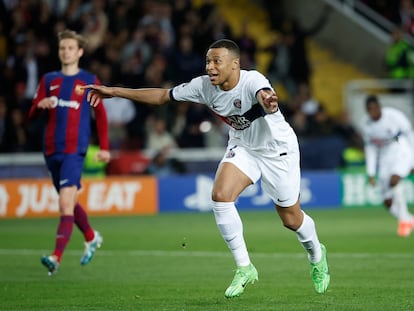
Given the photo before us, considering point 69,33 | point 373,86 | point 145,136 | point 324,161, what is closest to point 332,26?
point 373,86

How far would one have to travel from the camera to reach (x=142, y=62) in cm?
2281

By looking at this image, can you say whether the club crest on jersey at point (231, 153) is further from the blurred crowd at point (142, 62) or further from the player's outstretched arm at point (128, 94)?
the blurred crowd at point (142, 62)

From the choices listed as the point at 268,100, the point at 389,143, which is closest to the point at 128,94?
the point at 268,100

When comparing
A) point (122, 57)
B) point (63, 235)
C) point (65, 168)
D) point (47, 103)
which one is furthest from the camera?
point (122, 57)

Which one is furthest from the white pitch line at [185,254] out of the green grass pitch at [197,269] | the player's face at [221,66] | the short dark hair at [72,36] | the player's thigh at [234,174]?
the player's face at [221,66]

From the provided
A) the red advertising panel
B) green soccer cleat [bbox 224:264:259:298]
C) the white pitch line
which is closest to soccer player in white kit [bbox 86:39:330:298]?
green soccer cleat [bbox 224:264:259:298]

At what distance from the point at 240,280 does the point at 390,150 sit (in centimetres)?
855

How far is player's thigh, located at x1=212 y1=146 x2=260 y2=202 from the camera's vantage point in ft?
30.2

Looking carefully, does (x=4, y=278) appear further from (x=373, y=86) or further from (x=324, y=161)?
(x=373, y=86)

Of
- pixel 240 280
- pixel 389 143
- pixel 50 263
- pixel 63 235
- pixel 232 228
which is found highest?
pixel 232 228

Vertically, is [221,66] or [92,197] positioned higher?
[221,66]

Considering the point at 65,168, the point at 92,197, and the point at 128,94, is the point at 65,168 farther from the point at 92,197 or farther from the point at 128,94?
the point at 92,197

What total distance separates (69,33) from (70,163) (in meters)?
1.48

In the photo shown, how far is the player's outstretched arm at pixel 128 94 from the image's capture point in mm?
9203
